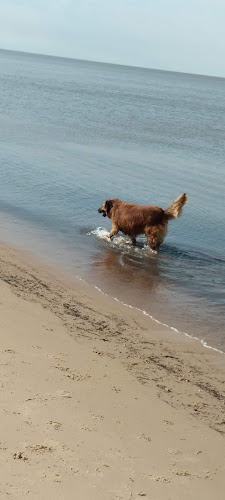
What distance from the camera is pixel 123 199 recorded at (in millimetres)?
16359

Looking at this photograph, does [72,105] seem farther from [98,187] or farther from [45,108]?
[98,187]

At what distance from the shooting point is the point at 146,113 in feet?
139

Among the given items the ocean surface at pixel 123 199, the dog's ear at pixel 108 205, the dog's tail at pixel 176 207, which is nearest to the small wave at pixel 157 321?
the ocean surface at pixel 123 199

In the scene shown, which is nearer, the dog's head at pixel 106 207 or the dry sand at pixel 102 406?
the dry sand at pixel 102 406

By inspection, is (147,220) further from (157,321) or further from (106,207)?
(157,321)

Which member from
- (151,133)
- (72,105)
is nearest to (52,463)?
(151,133)

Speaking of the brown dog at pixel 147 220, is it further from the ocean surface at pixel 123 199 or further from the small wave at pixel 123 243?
the ocean surface at pixel 123 199

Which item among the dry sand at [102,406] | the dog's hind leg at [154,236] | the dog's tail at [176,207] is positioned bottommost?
the dry sand at [102,406]

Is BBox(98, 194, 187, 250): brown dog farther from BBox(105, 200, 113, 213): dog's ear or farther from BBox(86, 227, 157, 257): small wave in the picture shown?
BBox(105, 200, 113, 213): dog's ear

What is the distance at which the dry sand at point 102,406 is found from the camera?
4.62m

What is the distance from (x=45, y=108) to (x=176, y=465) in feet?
114

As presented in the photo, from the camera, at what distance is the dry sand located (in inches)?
182

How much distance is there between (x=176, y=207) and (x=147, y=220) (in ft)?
2.15

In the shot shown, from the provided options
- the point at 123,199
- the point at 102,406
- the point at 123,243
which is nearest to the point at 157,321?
the point at 102,406
